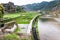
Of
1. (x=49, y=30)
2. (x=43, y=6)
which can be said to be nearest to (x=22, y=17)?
(x=43, y=6)

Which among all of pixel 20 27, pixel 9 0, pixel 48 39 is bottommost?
pixel 48 39

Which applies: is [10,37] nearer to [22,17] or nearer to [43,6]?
[22,17]

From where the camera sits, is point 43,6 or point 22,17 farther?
point 43,6

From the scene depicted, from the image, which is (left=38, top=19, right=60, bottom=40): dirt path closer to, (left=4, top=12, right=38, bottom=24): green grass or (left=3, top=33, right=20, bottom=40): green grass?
(left=4, top=12, right=38, bottom=24): green grass

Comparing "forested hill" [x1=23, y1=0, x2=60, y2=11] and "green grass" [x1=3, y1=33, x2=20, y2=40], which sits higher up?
"forested hill" [x1=23, y1=0, x2=60, y2=11]

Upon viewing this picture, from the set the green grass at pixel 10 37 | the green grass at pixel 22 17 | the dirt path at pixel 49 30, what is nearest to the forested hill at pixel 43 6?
the green grass at pixel 22 17

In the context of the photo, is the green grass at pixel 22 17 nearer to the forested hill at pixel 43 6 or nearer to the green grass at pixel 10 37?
the forested hill at pixel 43 6

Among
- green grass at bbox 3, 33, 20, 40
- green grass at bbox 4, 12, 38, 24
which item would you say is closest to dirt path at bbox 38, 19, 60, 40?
green grass at bbox 4, 12, 38, 24

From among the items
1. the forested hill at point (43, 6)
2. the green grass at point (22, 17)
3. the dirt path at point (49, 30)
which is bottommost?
the dirt path at point (49, 30)

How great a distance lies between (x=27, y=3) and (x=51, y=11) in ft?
1.91

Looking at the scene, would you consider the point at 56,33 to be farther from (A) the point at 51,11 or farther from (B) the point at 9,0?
(B) the point at 9,0

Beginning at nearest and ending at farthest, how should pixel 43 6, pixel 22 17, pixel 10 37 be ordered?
pixel 10 37 < pixel 22 17 < pixel 43 6

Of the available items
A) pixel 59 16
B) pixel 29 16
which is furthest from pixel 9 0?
pixel 59 16

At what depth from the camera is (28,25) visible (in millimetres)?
3525
